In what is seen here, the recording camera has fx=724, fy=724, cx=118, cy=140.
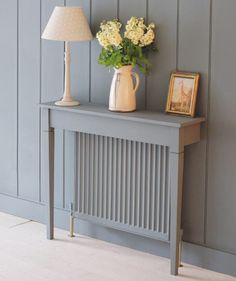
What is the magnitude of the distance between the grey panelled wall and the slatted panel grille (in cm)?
13

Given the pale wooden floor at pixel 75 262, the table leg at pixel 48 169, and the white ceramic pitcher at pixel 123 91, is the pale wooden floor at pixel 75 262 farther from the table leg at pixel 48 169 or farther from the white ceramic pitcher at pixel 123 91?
the white ceramic pitcher at pixel 123 91

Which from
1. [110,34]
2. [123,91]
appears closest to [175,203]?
[123,91]

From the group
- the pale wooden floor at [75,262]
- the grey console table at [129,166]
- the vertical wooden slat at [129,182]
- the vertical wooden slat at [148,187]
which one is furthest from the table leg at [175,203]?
the vertical wooden slat at [129,182]

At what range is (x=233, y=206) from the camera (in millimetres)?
3650

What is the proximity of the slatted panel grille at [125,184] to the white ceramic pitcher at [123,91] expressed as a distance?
0.21 metres

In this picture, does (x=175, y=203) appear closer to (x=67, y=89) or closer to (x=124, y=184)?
(x=124, y=184)

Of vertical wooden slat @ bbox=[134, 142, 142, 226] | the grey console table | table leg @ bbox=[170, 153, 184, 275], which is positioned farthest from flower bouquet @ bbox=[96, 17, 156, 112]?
table leg @ bbox=[170, 153, 184, 275]

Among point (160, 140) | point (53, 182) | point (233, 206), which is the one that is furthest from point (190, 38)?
point (53, 182)

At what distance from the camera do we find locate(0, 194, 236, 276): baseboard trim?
375cm

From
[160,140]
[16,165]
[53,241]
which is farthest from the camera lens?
[16,165]

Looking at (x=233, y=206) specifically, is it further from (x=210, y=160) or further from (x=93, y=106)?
(x=93, y=106)

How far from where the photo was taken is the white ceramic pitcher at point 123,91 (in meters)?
3.78

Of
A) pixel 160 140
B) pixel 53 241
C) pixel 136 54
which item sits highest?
pixel 136 54

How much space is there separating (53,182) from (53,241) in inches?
13.4
